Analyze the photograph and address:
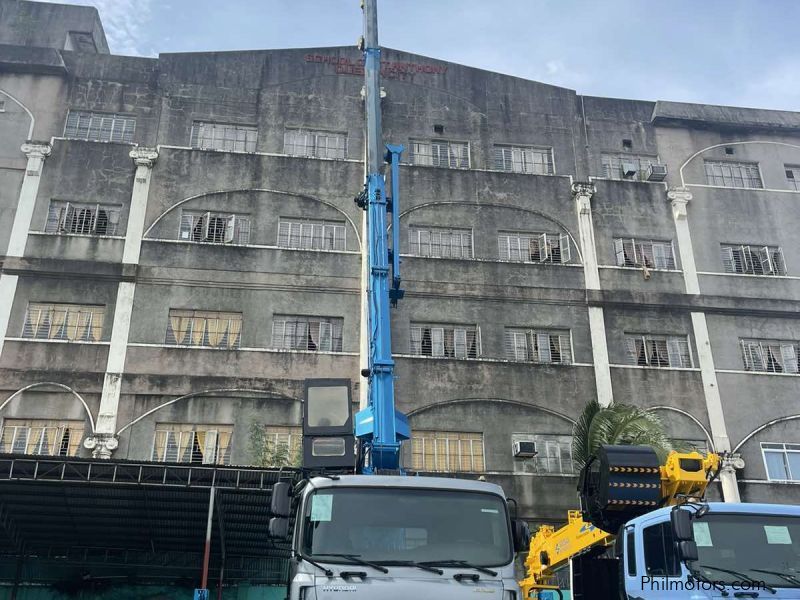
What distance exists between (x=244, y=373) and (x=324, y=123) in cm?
988

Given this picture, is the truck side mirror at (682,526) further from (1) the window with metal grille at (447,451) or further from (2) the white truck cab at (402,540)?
(1) the window with metal grille at (447,451)

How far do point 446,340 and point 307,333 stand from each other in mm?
4533

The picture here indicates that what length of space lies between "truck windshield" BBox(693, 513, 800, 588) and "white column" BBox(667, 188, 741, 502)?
16.7 meters

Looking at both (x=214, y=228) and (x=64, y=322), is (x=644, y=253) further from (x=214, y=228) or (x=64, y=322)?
(x=64, y=322)

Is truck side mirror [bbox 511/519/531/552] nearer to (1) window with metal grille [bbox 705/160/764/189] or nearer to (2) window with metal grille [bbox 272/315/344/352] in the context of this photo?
(2) window with metal grille [bbox 272/315/344/352]

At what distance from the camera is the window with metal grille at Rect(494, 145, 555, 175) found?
29344 mm

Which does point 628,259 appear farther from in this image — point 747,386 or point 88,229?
point 88,229

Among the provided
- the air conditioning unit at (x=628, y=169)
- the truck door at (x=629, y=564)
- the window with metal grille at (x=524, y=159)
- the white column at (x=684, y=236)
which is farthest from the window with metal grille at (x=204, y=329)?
the truck door at (x=629, y=564)

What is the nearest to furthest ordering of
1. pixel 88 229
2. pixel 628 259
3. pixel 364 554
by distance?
pixel 364 554, pixel 88 229, pixel 628 259

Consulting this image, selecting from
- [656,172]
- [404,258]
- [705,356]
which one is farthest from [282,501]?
[656,172]

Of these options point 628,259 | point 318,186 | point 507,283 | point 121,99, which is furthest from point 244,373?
point 628,259

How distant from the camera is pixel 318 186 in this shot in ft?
90.3

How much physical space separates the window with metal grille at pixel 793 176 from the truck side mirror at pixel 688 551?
25382 mm

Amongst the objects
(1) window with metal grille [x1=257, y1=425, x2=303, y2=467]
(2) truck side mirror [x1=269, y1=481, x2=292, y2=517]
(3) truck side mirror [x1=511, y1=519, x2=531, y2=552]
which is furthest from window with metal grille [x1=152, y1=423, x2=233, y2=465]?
(3) truck side mirror [x1=511, y1=519, x2=531, y2=552]
